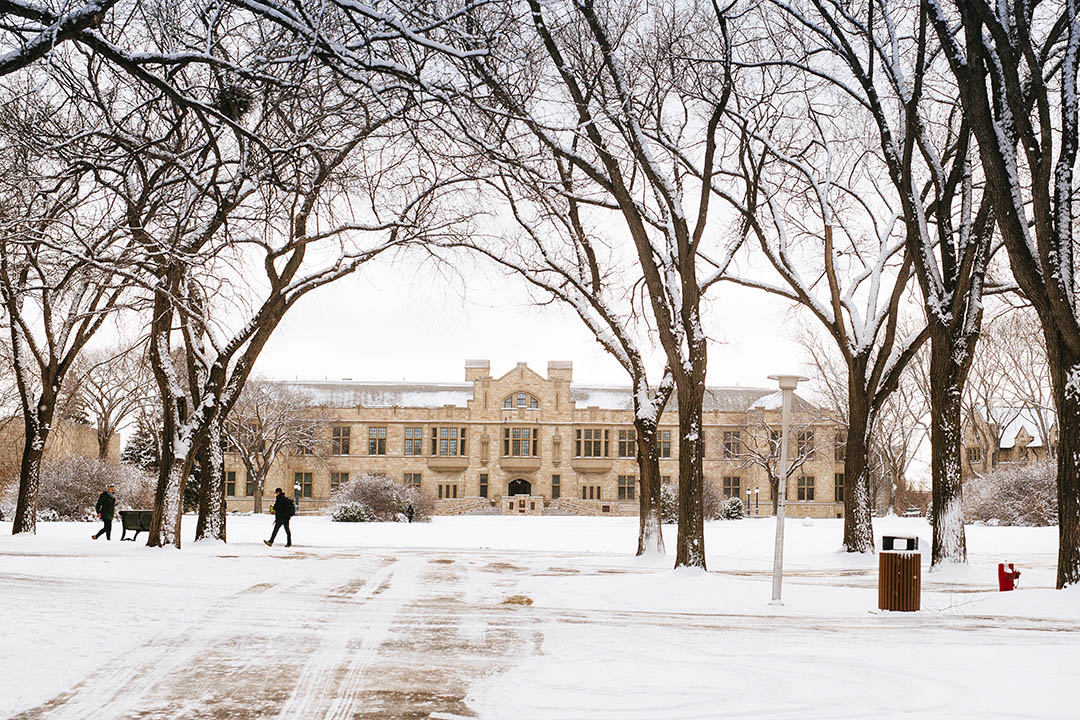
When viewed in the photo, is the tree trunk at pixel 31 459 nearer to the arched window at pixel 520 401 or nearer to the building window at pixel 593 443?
the arched window at pixel 520 401

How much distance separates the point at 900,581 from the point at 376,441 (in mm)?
55126

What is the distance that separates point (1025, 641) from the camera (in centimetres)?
920

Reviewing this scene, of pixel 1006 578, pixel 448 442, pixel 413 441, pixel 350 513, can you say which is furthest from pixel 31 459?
pixel 413 441

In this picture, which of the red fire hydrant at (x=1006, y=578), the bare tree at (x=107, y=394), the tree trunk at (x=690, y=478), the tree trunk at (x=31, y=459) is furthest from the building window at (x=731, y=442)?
the red fire hydrant at (x=1006, y=578)

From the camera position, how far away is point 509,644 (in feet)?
29.2

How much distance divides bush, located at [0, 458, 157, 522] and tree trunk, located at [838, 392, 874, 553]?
92.7ft

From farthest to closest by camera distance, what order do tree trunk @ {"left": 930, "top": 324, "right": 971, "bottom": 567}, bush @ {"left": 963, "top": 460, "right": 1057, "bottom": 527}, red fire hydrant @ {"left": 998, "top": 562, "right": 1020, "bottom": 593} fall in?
1. bush @ {"left": 963, "top": 460, "right": 1057, "bottom": 527}
2. tree trunk @ {"left": 930, "top": 324, "right": 971, "bottom": 567}
3. red fire hydrant @ {"left": 998, "top": 562, "right": 1020, "bottom": 593}

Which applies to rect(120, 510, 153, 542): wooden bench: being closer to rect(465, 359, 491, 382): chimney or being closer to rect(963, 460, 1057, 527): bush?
rect(963, 460, 1057, 527): bush

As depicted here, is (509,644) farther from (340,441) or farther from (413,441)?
(340,441)

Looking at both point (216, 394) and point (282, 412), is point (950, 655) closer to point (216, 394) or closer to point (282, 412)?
point (216, 394)

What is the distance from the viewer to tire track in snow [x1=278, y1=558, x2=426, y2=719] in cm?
647

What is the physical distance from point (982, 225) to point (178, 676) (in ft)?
44.1

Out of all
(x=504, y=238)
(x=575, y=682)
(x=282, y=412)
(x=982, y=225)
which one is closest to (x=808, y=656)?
(x=575, y=682)

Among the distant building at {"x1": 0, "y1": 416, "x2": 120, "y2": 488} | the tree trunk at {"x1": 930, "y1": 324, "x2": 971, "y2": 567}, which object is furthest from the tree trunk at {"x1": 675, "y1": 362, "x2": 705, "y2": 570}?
the distant building at {"x1": 0, "y1": 416, "x2": 120, "y2": 488}
